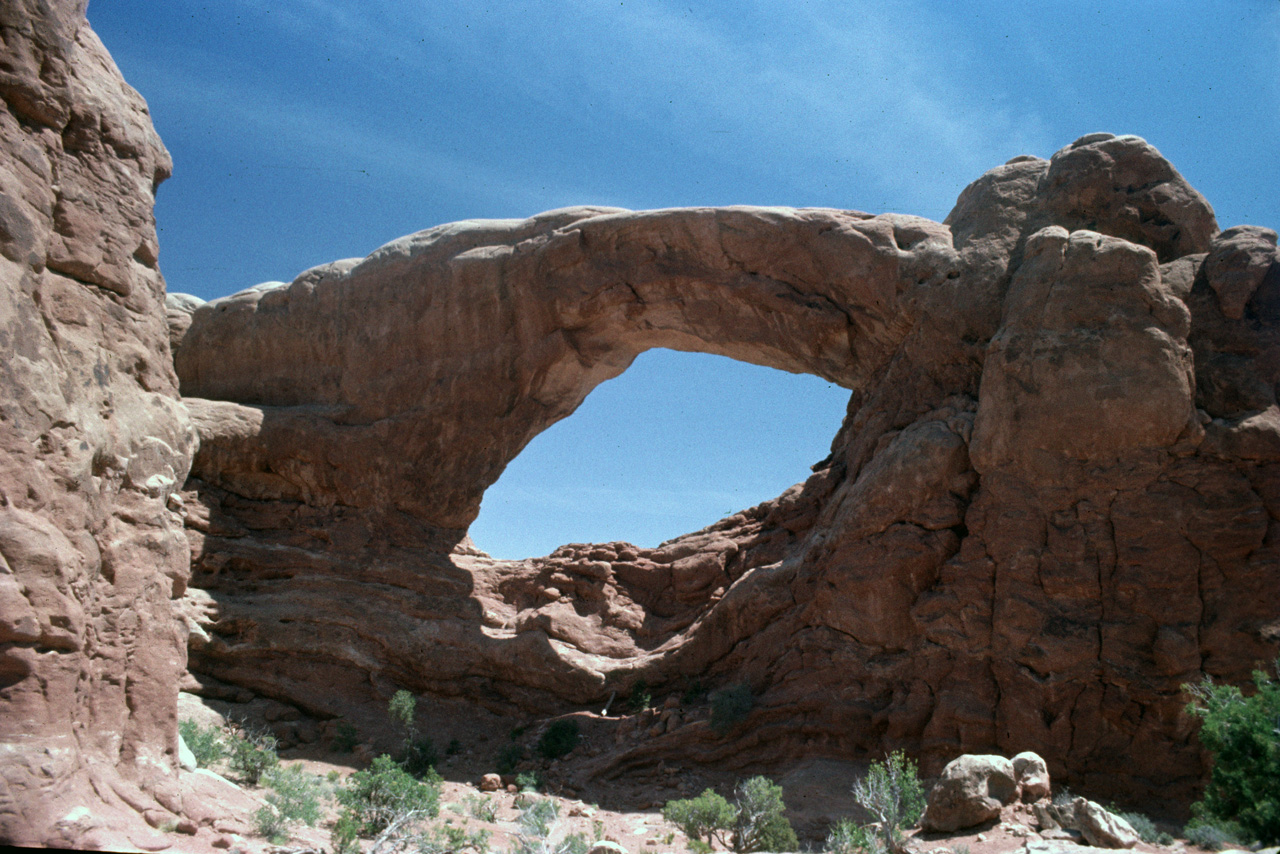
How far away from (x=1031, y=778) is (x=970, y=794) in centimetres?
88

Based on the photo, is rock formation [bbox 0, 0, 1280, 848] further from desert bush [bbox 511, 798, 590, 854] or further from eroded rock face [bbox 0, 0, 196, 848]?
desert bush [bbox 511, 798, 590, 854]

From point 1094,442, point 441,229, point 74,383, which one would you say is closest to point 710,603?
point 1094,442

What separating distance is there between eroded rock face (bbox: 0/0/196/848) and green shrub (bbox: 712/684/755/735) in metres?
7.65

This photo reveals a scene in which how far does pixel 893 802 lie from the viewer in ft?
30.0

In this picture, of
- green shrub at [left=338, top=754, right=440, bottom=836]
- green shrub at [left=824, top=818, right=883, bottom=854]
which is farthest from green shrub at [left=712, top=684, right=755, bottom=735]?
green shrub at [left=338, top=754, right=440, bottom=836]

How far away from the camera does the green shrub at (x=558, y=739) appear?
13.5 meters

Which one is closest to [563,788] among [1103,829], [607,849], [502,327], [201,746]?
[607,849]

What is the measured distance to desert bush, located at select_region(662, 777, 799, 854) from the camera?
9727 millimetres

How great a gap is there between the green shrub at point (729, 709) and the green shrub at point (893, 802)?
2793 mm

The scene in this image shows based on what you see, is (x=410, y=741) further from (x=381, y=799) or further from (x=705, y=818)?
(x=705, y=818)

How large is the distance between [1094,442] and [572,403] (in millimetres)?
9179

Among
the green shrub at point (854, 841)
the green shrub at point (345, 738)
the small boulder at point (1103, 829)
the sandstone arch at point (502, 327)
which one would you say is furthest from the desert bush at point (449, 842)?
the sandstone arch at point (502, 327)

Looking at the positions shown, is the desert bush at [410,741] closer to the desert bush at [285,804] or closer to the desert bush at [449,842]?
the desert bush at [285,804]

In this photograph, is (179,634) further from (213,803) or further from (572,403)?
(572,403)
